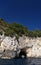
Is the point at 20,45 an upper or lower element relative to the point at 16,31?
lower

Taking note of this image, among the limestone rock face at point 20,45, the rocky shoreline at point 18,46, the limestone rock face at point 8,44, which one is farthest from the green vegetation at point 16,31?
the limestone rock face at point 8,44

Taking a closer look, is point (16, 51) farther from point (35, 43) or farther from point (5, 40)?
point (35, 43)

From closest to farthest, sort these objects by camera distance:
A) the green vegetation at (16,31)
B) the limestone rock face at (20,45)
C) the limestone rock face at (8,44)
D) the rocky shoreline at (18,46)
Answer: the rocky shoreline at (18,46), the limestone rock face at (20,45), the limestone rock face at (8,44), the green vegetation at (16,31)

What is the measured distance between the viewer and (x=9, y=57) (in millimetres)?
56625

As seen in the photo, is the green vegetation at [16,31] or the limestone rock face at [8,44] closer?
the limestone rock face at [8,44]

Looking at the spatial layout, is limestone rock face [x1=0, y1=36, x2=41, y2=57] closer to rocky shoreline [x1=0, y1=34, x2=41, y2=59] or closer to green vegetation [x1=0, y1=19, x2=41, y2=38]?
rocky shoreline [x1=0, y1=34, x2=41, y2=59]

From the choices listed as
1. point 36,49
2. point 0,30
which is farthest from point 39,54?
point 0,30

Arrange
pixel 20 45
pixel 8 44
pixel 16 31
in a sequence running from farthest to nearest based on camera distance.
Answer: pixel 16 31
pixel 20 45
pixel 8 44

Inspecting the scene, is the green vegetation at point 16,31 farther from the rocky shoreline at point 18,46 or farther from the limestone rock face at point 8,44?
the limestone rock face at point 8,44

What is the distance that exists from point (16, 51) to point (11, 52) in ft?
6.64

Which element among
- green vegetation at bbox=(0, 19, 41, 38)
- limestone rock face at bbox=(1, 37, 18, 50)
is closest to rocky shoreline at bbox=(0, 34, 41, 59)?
limestone rock face at bbox=(1, 37, 18, 50)

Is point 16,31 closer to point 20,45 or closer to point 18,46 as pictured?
point 20,45

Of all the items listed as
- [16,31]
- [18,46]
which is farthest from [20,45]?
[16,31]

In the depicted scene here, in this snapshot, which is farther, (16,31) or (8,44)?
(16,31)
